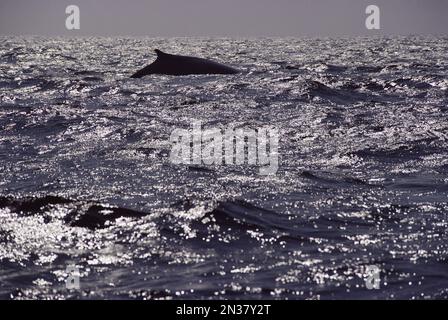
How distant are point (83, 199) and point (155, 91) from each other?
15.1 metres

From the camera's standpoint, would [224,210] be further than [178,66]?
No

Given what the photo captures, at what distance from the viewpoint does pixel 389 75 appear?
98.6 ft

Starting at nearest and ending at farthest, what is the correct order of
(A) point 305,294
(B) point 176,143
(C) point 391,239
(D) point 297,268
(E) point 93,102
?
(A) point 305,294 → (D) point 297,268 → (C) point 391,239 → (B) point 176,143 → (E) point 93,102

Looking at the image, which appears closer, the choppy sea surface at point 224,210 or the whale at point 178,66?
the choppy sea surface at point 224,210

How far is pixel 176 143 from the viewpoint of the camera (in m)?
13.0

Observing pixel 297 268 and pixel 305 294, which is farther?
pixel 297 268

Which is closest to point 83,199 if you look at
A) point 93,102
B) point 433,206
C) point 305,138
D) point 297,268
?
point 297,268

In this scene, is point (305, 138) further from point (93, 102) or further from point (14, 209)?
point (93, 102)

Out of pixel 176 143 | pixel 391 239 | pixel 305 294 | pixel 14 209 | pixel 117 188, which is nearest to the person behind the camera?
pixel 305 294

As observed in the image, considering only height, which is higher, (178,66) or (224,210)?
(178,66)

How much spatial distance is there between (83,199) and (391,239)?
369 cm

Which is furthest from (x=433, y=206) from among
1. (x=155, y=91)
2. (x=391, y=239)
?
(x=155, y=91)

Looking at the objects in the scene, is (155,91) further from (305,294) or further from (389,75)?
(305,294)

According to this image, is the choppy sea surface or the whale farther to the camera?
the whale
